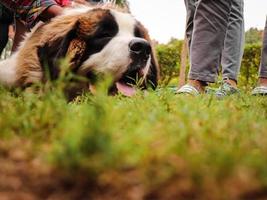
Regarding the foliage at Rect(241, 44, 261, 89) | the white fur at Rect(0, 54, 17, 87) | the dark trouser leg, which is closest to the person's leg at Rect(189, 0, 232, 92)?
the white fur at Rect(0, 54, 17, 87)

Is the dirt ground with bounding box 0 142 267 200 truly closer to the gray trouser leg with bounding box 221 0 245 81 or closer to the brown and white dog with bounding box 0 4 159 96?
the brown and white dog with bounding box 0 4 159 96

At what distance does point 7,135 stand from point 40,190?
301mm

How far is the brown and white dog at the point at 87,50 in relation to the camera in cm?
280

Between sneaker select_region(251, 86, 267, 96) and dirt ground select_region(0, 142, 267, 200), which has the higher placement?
dirt ground select_region(0, 142, 267, 200)

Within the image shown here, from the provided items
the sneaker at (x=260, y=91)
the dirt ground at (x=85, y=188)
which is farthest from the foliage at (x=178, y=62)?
the dirt ground at (x=85, y=188)

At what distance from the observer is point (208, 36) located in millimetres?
3098

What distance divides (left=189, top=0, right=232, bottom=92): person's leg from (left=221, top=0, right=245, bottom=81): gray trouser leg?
1.66ft

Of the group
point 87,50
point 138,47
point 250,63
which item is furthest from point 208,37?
point 250,63

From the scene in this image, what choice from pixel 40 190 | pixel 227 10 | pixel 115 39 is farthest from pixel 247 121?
pixel 227 10

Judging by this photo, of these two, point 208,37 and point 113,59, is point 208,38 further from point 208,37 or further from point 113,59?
point 113,59

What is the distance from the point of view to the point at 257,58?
9750mm

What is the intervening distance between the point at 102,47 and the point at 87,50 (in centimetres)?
11

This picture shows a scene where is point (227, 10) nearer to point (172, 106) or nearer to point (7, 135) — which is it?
point (172, 106)

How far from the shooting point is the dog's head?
2798 mm
